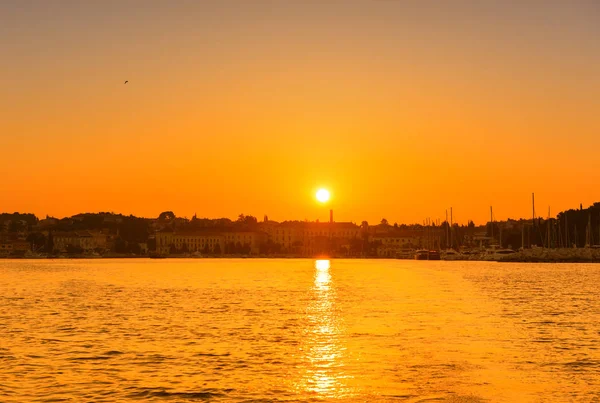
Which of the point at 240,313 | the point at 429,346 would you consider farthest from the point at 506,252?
the point at 429,346

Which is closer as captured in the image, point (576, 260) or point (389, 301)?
point (389, 301)

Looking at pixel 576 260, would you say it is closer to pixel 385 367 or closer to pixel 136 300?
pixel 136 300

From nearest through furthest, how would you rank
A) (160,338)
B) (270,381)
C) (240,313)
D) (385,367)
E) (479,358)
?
(270,381) < (385,367) < (479,358) < (160,338) < (240,313)

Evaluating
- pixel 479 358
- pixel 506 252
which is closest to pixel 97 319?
pixel 479 358

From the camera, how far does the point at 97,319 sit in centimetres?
3928

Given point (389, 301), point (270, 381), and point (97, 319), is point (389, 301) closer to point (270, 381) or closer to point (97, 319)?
point (97, 319)

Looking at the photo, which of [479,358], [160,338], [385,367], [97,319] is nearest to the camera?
[385,367]

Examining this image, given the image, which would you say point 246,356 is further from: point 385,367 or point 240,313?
point 240,313

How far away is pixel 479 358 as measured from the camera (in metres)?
25.6

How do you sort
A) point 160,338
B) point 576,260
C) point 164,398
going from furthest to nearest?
point 576,260 < point 160,338 < point 164,398

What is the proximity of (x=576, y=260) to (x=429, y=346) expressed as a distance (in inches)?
5447

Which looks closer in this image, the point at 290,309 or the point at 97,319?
the point at 97,319

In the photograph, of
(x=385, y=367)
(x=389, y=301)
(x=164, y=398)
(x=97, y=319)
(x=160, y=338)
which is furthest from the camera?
(x=389, y=301)

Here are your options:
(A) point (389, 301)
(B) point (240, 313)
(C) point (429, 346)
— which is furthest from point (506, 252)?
(C) point (429, 346)
